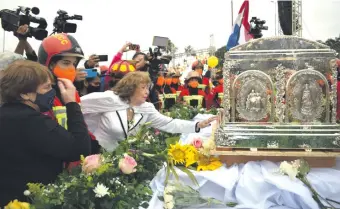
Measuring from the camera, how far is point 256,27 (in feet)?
16.4

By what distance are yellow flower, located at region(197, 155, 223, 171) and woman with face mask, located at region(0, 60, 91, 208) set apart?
77cm

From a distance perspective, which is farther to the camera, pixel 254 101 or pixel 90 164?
pixel 254 101

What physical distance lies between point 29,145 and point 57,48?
2.86 feet

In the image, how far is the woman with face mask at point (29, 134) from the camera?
157 centimetres

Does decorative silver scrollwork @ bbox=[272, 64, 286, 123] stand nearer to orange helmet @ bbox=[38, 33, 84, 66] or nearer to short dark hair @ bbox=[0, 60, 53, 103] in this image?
orange helmet @ bbox=[38, 33, 84, 66]

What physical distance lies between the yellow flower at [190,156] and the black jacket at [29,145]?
26.2 inches

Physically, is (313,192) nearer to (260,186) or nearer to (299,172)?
(299,172)

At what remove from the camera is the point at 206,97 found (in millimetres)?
8523

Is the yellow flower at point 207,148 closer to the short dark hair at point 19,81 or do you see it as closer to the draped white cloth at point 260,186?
the draped white cloth at point 260,186

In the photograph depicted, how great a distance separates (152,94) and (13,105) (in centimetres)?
450

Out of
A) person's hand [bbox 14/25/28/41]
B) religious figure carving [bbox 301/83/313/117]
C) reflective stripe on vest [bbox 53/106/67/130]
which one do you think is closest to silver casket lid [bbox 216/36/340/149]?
religious figure carving [bbox 301/83/313/117]

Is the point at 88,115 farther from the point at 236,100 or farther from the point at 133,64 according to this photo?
the point at 133,64

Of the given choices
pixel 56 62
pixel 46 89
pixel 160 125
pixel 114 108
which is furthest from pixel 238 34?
pixel 46 89

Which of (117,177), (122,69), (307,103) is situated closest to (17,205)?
(117,177)
